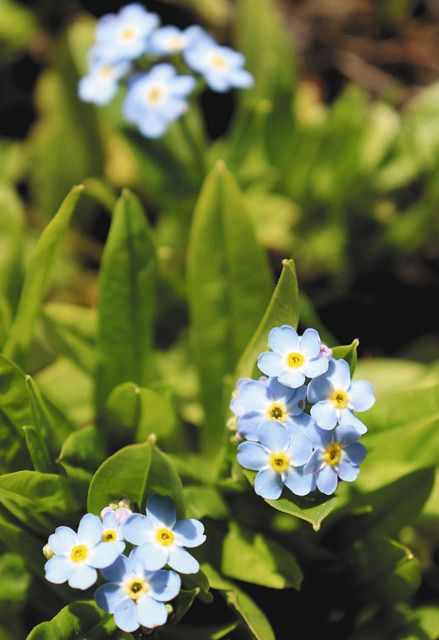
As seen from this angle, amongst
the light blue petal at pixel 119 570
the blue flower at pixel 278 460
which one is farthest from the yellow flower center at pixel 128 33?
the light blue petal at pixel 119 570

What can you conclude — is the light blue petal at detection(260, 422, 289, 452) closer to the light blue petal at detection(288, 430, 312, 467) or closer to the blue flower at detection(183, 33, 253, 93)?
the light blue petal at detection(288, 430, 312, 467)

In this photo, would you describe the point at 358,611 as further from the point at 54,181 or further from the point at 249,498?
the point at 54,181

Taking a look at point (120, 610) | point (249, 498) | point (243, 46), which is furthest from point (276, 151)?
point (120, 610)

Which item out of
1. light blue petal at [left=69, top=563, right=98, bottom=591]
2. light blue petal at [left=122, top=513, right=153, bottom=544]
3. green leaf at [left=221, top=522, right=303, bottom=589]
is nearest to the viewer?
light blue petal at [left=69, top=563, right=98, bottom=591]

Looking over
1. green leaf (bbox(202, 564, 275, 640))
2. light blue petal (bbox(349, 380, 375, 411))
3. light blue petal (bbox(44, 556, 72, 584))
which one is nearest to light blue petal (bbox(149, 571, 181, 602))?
light blue petal (bbox(44, 556, 72, 584))

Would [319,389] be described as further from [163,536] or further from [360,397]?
[163,536]

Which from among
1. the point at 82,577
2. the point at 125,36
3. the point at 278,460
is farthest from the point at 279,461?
the point at 125,36

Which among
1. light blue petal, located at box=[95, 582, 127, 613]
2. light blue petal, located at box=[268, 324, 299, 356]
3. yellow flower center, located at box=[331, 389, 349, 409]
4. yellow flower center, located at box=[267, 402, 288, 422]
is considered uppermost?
light blue petal, located at box=[268, 324, 299, 356]
